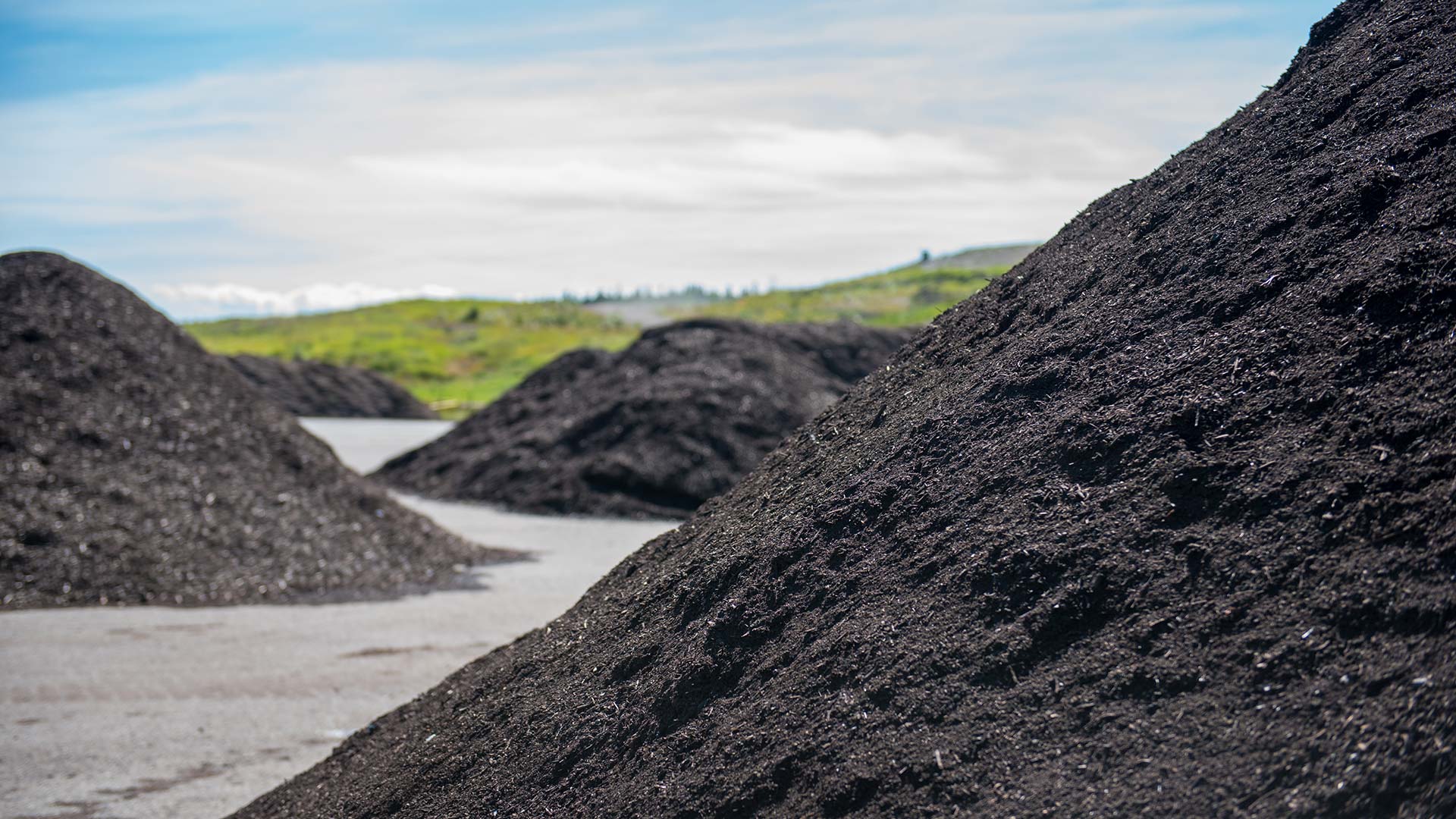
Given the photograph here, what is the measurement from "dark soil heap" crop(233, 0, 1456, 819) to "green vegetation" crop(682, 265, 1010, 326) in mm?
42650

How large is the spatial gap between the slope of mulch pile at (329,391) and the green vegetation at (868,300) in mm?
16419

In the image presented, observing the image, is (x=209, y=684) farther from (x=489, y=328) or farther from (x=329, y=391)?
(x=489, y=328)

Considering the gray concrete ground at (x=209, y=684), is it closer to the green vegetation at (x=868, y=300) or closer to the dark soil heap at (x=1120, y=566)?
the dark soil heap at (x=1120, y=566)

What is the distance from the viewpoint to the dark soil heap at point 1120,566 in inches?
98.6

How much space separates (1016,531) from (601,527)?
466 inches

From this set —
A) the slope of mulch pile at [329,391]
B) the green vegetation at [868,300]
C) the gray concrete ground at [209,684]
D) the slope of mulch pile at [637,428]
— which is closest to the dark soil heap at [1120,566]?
the gray concrete ground at [209,684]

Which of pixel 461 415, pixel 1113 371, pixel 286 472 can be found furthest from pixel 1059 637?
pixel 461 415

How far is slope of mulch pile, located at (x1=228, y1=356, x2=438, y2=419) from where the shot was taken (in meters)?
38.1

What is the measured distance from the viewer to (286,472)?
39.2 ft

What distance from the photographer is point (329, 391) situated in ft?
128

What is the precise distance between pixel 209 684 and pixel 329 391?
33.2 meters

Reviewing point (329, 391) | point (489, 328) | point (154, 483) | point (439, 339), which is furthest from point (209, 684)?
point (489, 328)

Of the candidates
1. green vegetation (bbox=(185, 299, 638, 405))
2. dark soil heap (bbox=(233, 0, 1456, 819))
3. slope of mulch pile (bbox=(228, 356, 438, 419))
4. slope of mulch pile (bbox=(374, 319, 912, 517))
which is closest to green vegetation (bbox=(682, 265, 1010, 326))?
green vegetation (bbox=(185, 299, 638, 405))

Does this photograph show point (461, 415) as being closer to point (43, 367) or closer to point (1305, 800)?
point (43, 367)
